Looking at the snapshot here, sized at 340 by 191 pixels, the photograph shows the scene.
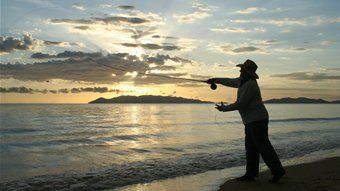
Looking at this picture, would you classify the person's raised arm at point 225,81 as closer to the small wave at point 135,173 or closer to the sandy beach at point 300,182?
the sandy beach at point 300,182

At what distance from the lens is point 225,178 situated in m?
9.38

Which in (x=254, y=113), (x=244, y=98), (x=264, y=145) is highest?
(x=244, y=98)

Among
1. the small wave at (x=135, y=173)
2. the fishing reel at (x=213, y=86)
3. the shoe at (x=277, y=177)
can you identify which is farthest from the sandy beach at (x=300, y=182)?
the small wave at (x=135, y=173)

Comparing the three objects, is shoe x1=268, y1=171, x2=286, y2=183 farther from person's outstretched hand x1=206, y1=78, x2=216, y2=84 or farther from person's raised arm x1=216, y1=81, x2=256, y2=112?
person's outstretched hand x1=206, y1=78, x2=216, y2=84

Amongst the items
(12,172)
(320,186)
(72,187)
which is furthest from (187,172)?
(12,172)

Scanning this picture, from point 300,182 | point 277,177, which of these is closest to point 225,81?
point 277,177

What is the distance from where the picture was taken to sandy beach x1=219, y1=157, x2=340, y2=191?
738 centimetres

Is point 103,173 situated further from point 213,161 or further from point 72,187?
point 213,161

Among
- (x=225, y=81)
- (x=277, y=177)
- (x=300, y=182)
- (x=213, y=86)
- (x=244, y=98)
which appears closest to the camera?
(x=244, y=98)

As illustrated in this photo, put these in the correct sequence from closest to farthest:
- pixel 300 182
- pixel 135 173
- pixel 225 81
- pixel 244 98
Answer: pixel 244 98
pixel 300 182
pixel 225 81
pixel 135 173

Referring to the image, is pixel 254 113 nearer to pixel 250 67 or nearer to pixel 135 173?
pixel 250 67

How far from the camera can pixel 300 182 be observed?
7.94 m

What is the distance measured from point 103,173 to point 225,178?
3230mm

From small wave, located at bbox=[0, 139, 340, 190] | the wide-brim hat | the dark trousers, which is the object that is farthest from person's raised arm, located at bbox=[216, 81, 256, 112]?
small wave, located at bbox=[0, 139, 340, 190]
